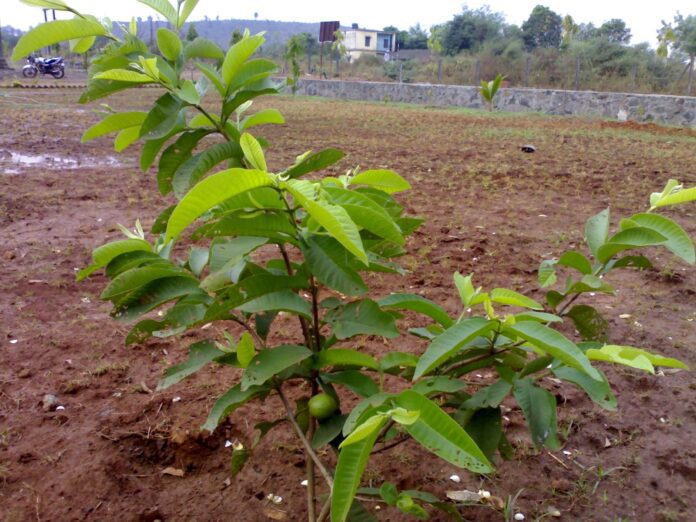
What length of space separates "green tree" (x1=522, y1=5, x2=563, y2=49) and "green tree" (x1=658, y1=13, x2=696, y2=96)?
804 cm

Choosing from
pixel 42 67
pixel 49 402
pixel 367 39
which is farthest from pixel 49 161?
pixel 367 39

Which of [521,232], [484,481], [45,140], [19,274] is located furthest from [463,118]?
[484,481]

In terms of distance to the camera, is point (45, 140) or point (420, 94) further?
point (420, 94)

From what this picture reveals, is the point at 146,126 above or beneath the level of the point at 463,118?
above

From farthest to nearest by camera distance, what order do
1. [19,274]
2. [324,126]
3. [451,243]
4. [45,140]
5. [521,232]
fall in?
1. [324,126]
2. [45,140]
3. [521,232]
4. [451,243]
5. [19,274]

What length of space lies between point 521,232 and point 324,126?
643 cm

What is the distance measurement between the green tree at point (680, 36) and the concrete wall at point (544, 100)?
22.4ft

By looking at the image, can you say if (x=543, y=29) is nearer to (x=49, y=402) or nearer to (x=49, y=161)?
(x=49, y=161)

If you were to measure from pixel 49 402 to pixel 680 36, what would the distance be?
25.3 metres

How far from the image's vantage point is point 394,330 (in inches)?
39.2

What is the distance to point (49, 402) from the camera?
6.16 ft

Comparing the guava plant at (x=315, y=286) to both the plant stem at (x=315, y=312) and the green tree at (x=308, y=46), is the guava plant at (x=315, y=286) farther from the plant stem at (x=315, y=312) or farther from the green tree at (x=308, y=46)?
the green tree at (x=308, y=46)

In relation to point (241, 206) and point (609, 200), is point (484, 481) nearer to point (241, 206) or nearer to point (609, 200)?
point (241, 206)

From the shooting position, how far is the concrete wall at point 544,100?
12469mm
